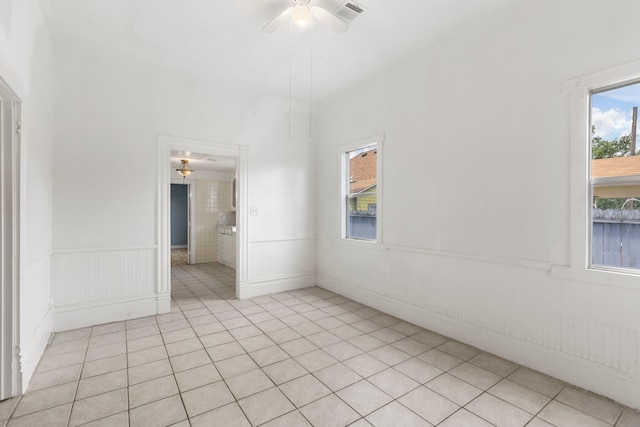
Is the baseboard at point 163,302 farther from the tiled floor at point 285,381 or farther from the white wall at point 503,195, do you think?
→ the white wall at point 503,195

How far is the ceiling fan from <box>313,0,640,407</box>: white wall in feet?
4.30

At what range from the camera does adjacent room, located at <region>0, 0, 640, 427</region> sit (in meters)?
2.11

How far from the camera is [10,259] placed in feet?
6.88

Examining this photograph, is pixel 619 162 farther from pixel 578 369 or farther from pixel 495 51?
pixel 578 369

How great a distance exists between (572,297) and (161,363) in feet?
10.9

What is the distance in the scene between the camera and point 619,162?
2.17 m

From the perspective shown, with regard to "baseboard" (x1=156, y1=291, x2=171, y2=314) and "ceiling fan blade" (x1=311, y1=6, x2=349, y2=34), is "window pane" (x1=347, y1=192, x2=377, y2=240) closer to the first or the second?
"ceiling fan blade" (x1=311, y1=6, x2=349, y2=34)

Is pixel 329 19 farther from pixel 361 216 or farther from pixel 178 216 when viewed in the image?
pixel 178 216

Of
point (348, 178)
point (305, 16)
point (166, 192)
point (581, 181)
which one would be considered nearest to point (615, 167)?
point (581, 181)

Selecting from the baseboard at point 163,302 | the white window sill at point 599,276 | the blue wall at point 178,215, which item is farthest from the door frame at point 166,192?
the blue wall at point 178,215

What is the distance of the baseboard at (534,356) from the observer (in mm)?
2086

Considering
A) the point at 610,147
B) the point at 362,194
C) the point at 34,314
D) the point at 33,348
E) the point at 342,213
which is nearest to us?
the point at 610,147

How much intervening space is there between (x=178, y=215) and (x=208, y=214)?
385 cm

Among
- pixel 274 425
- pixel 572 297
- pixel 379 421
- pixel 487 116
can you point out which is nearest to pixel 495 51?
pixel 487 116
